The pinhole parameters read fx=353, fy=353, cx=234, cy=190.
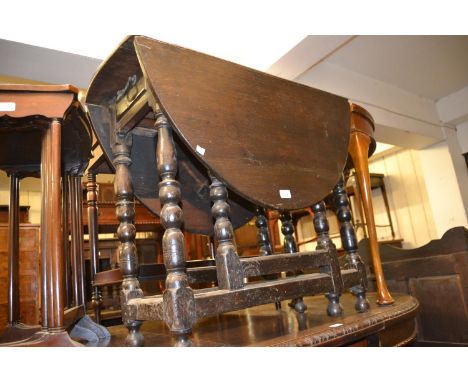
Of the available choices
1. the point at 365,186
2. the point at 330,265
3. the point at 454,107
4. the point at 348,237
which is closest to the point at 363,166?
the point at 365,186

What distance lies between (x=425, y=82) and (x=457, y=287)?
13.2 ft

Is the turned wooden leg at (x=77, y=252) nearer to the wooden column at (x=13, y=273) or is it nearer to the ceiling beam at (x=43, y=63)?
the wooden column at (x=13, y=273)

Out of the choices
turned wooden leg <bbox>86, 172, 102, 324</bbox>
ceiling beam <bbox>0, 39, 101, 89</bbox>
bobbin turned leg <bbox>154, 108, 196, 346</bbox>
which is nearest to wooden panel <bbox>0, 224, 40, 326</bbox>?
ceiling beam <bbox>0, 39, 101, 89</bbox>

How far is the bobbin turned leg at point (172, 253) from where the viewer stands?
2.73ft

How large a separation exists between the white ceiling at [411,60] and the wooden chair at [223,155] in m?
2.98

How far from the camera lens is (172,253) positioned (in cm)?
90

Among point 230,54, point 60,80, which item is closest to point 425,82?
point 230,54

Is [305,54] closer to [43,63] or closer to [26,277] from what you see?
[43,63]

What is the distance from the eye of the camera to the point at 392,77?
4.72 metres

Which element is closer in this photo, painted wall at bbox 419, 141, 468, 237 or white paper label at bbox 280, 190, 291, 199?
white paper label at bbox 280, 190, 291, 199

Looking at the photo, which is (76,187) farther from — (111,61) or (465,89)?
(465,89)

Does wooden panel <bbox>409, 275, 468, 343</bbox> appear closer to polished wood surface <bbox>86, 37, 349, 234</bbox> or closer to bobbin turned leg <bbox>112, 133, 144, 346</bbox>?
polished wood surface <bbox>86, 37, 349, 234</bbox>

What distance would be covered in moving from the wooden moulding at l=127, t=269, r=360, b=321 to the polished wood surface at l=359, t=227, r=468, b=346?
45.3 inches

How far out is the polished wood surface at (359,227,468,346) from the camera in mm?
1894
